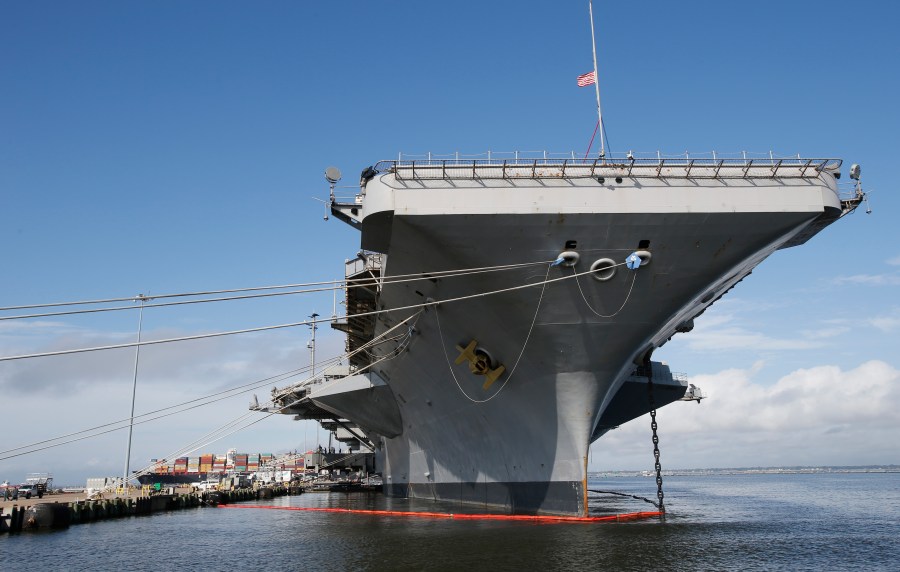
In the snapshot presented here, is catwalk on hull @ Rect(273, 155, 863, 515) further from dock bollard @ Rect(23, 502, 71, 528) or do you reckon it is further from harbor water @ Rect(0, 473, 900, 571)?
dock bollard @ Rect(23, 502, 71, 528)

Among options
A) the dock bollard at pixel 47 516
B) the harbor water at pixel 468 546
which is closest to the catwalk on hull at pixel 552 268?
the harbor water at pixel 468 546

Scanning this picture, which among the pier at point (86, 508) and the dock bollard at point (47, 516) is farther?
the dock bollard at point (47, 516)

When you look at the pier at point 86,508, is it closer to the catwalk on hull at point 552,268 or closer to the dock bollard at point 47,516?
the dock bollard at point 47,516

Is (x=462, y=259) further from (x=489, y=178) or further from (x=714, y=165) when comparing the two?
(x=714, y=165)

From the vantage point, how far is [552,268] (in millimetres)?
13148

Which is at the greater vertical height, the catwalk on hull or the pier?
the catwalk on hull

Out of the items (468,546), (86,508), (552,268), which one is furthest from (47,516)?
(552,268)

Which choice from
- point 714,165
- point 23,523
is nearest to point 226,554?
point 23,523

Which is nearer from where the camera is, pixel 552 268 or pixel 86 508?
pixel 552 268

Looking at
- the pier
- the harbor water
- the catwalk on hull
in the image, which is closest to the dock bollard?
the pier

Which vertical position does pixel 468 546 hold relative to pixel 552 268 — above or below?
below

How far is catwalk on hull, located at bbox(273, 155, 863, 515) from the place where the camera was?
12.4m

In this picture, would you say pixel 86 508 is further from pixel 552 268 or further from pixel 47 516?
pixel 552 268

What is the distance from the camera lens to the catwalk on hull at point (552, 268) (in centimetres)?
1240
